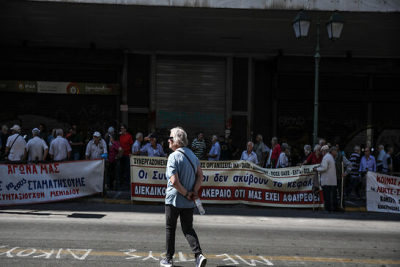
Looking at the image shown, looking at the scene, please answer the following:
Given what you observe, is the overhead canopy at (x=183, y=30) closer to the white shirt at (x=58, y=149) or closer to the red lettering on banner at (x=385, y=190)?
the white shirt at (x=58, y=149)

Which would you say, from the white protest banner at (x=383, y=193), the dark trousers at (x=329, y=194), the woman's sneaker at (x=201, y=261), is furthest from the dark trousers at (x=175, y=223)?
the white protest banner at (x=383, y=193)

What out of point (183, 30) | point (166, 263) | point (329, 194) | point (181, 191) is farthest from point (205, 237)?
point (183, 30)

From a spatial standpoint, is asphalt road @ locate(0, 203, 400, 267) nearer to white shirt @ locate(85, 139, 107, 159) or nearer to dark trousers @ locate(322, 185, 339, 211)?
dark trousers @ locate(322, 185, 339, 211)

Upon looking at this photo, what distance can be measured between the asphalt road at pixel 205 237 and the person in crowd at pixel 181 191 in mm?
617

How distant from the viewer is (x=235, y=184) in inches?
470

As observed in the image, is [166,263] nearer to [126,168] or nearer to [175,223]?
[175,223]

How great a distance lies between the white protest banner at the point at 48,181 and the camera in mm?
11242

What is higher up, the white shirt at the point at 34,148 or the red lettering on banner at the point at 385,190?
the white shirt at the point at 34,148

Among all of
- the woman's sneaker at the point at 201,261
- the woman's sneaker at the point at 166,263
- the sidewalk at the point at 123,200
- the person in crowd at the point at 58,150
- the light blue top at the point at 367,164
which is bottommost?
the sidewalk at the point at 123,200

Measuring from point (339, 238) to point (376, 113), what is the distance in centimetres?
1474

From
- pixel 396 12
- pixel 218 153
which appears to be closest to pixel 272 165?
pixel 218 153

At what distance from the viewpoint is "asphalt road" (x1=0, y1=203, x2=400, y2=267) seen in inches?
243

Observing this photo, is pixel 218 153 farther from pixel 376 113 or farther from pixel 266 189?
pixel 376 113

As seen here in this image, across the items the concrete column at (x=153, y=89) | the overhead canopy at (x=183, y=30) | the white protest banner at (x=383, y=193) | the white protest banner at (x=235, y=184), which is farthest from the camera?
the concrete column at (x=153, y=89)
